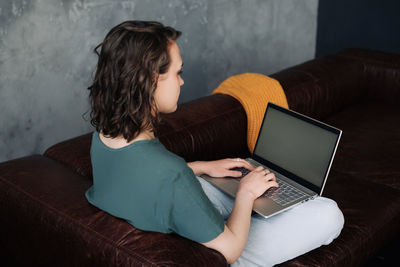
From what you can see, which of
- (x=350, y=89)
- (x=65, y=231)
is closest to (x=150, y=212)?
(x=65, y=231)

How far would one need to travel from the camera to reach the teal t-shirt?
116 centimetres

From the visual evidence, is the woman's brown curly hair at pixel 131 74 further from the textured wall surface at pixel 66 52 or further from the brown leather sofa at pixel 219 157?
the textured wall surface at pixel 66 52

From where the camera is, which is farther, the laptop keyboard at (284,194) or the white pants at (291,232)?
the laptop keyboard at (284,194)

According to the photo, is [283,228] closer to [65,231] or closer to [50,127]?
[65,231]

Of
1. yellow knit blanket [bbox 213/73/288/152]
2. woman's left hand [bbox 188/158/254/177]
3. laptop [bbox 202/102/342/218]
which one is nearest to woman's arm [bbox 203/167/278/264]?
laptop [bbox 202/102/342/218]

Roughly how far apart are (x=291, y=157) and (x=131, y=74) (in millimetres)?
794

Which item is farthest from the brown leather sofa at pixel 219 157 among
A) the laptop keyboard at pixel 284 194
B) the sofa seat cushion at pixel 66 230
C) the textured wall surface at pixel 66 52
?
the textured wall surface at pixel 66 52

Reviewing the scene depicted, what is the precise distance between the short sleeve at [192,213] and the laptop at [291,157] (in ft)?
1.08

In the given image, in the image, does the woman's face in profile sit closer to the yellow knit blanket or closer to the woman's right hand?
the woman's right hand

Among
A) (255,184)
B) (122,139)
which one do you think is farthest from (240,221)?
(122,139)

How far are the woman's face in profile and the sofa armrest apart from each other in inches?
19.1

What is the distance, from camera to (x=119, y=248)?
1.22 meters

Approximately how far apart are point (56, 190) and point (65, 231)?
0.48 feet

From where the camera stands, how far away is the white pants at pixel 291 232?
1.44 m
